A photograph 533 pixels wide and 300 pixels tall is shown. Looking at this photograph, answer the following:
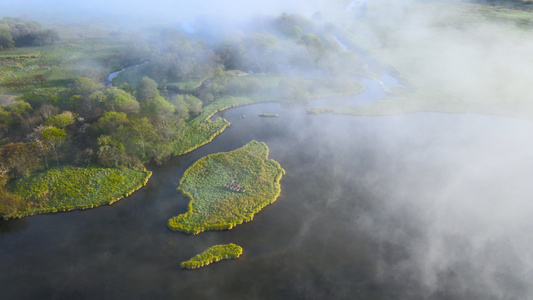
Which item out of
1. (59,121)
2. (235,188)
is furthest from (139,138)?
(235,188)

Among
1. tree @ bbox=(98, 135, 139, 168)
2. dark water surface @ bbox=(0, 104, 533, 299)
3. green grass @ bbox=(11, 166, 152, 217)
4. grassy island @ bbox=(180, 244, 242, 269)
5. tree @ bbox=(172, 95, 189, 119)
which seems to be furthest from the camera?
tree @ bbox=(172, 95, 189, 119)

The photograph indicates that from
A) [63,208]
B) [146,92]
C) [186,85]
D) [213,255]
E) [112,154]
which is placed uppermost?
[146,92]

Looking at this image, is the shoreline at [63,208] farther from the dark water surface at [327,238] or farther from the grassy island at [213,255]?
the grassy island at [213,255]

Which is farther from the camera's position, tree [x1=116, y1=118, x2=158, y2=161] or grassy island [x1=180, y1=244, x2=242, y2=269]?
tree [x1=116, y1=118, x2=158, y2=161]

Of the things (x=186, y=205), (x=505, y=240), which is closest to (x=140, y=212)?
(x=186, y=205)

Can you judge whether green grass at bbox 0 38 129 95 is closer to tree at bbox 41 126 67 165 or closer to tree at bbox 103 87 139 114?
tree at bbox 103 87 139 114

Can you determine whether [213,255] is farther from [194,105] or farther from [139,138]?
[194,105]

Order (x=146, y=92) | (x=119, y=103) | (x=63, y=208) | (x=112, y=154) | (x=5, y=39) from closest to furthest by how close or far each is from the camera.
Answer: (x=63, y=208), (x=112, y=154), (x=119, y=103), (x=146, y=92), (x=5, y=39)

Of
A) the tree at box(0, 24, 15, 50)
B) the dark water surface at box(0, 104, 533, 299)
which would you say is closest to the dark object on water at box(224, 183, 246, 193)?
the dark water surface at box(0, 104, 533, 299)
